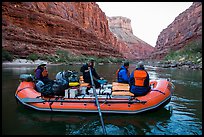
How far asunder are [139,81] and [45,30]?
42.1 metres

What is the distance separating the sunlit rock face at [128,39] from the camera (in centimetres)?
13255

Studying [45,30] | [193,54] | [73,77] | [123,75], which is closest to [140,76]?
[123,75]

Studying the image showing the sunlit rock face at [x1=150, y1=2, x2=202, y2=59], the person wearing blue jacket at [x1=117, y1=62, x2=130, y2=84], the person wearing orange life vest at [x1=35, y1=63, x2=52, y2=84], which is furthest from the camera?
the sunlit rock face at [x1=150, y1=2, x2=202, y2=59]

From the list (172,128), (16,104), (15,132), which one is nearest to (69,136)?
(15,132)

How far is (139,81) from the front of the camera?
6191 mm

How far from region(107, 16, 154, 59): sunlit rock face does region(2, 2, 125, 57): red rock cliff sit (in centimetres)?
6440

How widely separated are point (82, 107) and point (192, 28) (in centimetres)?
6437

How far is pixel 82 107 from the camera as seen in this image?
19.9ft

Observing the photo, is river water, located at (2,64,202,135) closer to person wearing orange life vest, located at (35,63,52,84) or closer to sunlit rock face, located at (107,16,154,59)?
person wearing orange life vest, located at (35,63,52,84)

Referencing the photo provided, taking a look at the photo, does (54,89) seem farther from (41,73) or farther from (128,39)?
(128,39)

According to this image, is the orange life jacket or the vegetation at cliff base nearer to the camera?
the orange life jacket

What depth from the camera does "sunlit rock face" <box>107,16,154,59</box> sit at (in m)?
133

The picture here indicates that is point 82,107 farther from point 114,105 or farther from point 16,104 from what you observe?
point 16,104

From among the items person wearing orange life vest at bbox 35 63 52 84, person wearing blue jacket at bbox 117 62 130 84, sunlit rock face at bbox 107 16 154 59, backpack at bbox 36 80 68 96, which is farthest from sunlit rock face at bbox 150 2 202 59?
backpack at bbox 36 80 68 96
